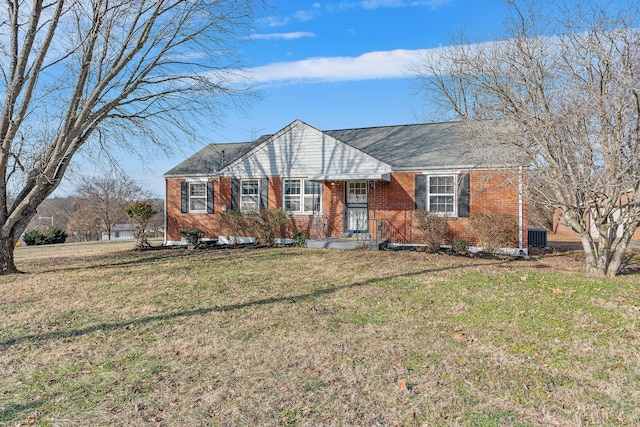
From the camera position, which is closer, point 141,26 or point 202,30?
point 141,26

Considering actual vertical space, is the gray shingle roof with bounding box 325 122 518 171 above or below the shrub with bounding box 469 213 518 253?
above

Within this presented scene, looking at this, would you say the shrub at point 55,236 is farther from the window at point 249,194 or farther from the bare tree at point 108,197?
the window at point 249,194

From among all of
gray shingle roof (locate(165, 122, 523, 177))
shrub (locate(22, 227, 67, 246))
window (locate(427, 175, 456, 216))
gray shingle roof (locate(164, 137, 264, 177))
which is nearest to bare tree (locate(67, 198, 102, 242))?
shrub (locate(22, 227, 67, 246))

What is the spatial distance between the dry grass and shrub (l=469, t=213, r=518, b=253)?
407 centimetres

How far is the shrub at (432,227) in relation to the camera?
13.0 metres

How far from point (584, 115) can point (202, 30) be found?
979 centimetres

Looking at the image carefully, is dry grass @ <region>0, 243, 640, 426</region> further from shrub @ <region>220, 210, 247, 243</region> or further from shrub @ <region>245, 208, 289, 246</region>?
shrub @ <region>220, 210, 247, 243</region>

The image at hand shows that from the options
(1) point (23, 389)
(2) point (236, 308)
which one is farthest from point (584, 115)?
(1) point (23, 389)

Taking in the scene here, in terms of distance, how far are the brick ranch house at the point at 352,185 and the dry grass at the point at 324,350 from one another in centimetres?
527

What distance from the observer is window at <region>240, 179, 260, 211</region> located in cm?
1602

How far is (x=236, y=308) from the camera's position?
6207mm

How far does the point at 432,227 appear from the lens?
1300 centimetres

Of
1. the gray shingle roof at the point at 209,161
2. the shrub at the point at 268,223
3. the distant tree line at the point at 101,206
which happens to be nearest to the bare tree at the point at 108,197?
the distant tree line at the point at 101,206

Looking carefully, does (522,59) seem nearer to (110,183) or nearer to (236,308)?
(236,308)
